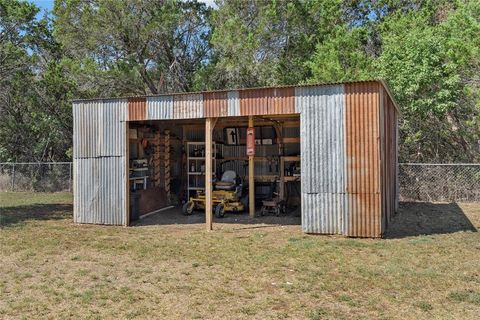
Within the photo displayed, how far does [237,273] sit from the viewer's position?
6125mm

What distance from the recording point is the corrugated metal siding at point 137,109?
1029 centimetres

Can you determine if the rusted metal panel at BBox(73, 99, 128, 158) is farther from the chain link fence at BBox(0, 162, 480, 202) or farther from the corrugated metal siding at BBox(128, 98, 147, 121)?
the chain link fence at BBox(0, 162, 480, 202)

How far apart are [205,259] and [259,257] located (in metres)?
0.91

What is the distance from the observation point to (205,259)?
698 cm

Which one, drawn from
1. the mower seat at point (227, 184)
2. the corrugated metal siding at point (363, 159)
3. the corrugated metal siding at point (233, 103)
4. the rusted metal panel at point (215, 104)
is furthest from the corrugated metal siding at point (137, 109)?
the corrugated metal siding at point (363, 159)

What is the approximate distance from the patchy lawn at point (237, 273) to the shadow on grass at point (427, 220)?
3.4 inches

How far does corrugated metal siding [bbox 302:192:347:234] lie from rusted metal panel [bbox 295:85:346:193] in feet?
0.43

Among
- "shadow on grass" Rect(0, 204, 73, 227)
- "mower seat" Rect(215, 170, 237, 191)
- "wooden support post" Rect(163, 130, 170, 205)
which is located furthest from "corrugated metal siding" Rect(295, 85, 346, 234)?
"shadow on grass" Rect(0, 204, 73, 227)

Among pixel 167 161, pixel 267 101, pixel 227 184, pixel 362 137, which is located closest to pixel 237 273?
pixel 362 137

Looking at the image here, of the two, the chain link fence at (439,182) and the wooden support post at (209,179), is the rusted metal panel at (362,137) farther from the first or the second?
the chain link fence at (439,182)

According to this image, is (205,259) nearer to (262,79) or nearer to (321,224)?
(321,224)

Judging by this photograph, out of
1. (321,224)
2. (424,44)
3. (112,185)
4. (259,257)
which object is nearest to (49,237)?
(112,185)

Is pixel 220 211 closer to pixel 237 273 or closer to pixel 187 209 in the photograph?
pixel 187 209

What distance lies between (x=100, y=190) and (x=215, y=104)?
3.77 meters
